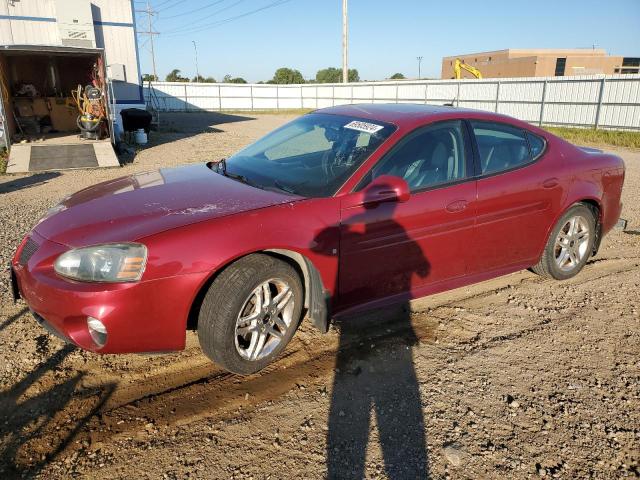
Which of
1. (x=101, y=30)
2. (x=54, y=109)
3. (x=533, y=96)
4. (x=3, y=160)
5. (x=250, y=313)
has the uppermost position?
(x=101, y=30)

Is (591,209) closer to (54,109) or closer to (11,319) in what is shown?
(11,319)

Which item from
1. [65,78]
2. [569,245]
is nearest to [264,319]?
[569,245]

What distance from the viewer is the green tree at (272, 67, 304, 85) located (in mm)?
84206

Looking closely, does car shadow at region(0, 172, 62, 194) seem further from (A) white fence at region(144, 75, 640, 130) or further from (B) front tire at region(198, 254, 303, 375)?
(A) white fence at region(144, 75, 640, 130)

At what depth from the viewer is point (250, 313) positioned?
116 inches

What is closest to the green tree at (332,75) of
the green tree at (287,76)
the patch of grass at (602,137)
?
the green tree at (287,76)

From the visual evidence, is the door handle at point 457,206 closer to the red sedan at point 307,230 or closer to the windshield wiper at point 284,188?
the red sedan at point 307,230

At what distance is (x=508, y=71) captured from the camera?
2389 inches

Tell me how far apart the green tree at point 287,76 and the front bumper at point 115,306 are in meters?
84.9

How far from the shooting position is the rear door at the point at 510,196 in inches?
149

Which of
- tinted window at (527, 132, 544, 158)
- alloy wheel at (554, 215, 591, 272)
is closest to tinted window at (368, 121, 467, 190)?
tinted window at (527, 132, 544, 158)

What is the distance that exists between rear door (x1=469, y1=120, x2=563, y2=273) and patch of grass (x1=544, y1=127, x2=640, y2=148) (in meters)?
15.5

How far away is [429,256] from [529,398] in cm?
114

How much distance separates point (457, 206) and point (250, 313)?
1.70 meters
